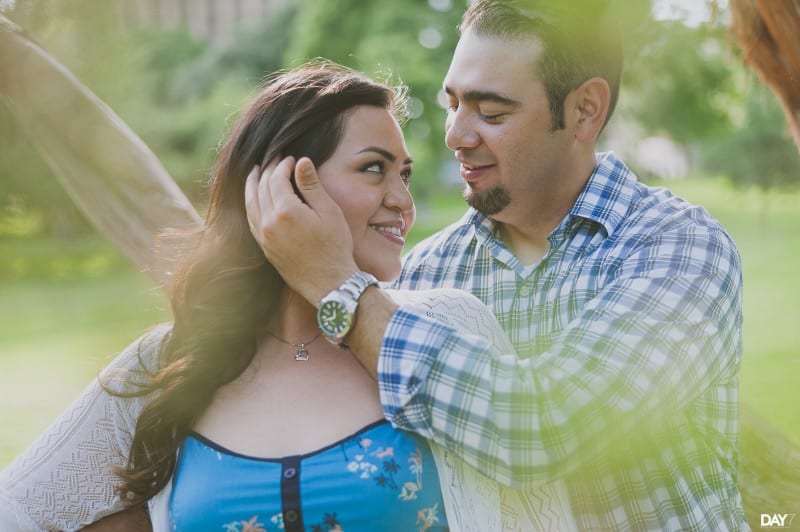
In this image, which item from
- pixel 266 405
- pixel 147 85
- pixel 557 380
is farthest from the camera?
pixel 147 85

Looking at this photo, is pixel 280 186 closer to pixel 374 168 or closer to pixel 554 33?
pixel 374 168

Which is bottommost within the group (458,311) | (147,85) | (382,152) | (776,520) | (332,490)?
(147,85)

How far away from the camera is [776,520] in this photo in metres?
2.71

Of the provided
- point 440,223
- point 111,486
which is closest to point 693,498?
point 111,486

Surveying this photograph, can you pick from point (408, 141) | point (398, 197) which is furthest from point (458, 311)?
point (408, 141)

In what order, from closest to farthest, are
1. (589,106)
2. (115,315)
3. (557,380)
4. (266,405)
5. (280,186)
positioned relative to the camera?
(557,380), (280,186), (266,405), (589,106), (115,315)

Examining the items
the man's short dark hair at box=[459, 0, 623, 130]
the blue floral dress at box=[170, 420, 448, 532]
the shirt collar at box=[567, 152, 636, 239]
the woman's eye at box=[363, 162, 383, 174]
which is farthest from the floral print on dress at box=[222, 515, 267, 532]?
the man's short dark hair at box=[459, 0, 623, 130]

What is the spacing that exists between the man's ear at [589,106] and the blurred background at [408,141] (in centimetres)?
114

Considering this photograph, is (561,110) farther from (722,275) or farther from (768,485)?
(768,485)

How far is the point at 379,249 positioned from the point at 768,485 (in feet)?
5.31

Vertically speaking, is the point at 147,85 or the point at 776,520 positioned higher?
the point at 776,520

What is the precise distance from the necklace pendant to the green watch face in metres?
0.30

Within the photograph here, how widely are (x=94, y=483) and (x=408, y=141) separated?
1789 cm

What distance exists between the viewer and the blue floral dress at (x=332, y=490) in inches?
69.2
